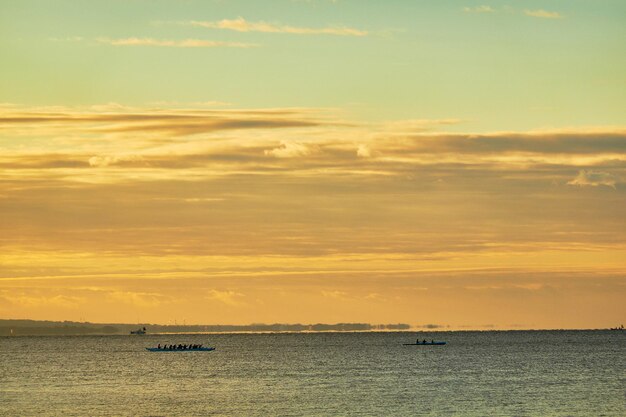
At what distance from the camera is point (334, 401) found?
445 ft

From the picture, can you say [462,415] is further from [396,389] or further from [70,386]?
[70,386]

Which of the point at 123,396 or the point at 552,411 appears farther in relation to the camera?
the point at 123,396

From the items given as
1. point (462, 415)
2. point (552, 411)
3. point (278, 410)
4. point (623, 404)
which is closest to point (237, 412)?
point (278, 410)

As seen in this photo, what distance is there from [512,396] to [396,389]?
728 inches

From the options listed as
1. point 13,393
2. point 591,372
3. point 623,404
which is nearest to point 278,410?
point 623,404

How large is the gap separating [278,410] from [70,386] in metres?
54.7

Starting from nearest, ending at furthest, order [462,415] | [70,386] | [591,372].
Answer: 1. [462,415]
2. [70,386]
3. [591,372]

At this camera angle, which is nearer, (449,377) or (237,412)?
(237,412)

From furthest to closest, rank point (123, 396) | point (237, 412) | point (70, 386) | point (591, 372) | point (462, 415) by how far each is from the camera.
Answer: point (591, 372) → point (70, 386) → point (123, 396) → point (237, 412) → point (462, 415)

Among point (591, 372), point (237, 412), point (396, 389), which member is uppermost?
point (591, 372)

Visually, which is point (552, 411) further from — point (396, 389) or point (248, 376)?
point (248, 376)

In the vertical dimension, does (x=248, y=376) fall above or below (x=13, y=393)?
above

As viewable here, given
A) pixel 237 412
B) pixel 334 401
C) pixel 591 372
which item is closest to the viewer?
pixel 237 412

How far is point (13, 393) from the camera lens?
157 m
